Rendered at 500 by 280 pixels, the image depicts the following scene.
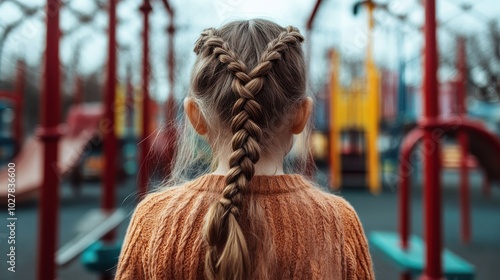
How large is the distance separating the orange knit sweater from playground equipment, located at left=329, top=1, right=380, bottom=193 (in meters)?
3.88

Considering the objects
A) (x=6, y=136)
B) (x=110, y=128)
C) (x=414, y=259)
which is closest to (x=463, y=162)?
(x=414, y=259)

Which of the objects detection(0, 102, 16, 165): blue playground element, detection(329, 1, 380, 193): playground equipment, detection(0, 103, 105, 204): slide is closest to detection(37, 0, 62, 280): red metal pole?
detection(0, 103, 105, 204): slide

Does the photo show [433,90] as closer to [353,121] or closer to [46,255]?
[46,255]

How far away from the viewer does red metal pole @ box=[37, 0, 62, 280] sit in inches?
39.0

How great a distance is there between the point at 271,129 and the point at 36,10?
81 centimetres

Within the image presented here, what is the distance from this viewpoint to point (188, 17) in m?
2.79

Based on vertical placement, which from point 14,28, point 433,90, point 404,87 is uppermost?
point 404,87

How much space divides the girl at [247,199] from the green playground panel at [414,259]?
85 cm

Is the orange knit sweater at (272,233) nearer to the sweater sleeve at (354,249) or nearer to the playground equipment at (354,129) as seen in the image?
the sweater sleeve at (354,249)

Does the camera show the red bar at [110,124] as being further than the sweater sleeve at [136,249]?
Yes

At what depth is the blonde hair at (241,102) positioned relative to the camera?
0.54 meters

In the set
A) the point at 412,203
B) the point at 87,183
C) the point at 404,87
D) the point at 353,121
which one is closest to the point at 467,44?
the point at 404,87

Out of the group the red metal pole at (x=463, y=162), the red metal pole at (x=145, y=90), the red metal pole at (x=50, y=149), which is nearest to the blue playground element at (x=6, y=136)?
the red metal pole at (x=145, y=90)

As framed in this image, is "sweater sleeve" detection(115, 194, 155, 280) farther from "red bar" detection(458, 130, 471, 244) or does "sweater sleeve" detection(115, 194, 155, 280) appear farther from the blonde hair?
"red bar" detection(458, 130, 471, 244)
